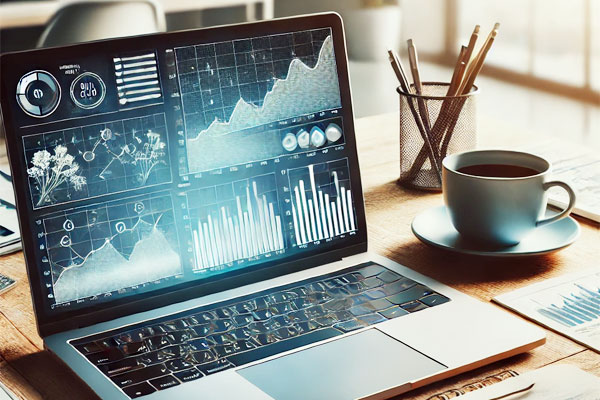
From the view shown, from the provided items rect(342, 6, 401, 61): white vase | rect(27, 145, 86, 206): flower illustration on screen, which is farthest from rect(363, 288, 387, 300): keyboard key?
rect(342, 6, 401, 61): white vase

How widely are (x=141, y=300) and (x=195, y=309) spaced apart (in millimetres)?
63

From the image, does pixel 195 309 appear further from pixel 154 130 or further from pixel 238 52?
Result: pixel 238 52

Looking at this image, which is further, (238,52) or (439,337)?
(238,52)

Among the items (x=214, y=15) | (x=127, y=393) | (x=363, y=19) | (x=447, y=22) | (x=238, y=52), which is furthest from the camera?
(x=447, y=22)

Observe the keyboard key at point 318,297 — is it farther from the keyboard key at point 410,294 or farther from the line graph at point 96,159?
the line graph at point 96,159

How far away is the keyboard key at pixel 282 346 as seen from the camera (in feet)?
2.69

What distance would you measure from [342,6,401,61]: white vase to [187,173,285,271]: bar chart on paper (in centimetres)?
446

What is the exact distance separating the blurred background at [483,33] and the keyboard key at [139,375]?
3.02 metres

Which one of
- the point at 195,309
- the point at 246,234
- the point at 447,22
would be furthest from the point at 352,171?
the point at 447,22

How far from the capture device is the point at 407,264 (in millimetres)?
1059

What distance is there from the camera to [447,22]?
632cm

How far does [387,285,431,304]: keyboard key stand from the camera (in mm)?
937

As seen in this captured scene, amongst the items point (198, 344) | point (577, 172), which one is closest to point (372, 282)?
point (198, 344)

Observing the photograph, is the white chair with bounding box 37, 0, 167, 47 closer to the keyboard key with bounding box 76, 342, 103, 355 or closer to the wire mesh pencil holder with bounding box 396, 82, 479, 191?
the wire mesh pencil holder with bounding box 396, 82, 479, 191
